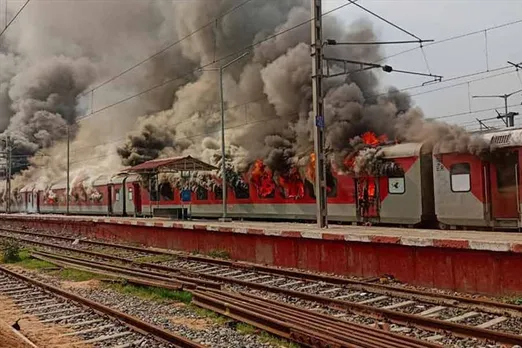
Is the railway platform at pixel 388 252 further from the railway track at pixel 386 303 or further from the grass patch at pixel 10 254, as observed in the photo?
the grass patch at pixel 10 254

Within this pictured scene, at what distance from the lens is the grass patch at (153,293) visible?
10.0 metres

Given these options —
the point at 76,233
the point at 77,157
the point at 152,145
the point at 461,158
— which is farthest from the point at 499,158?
the point at 77,157

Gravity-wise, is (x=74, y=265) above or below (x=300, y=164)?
below

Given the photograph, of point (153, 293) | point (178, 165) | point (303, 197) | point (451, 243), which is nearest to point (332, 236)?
point (451, 243)

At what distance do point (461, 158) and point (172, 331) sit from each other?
34.3 ft

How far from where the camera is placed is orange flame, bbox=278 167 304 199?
20.9 meters

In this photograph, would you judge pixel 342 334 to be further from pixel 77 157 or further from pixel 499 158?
pixel 77 157

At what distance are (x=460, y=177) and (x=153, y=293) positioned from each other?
29.7ft

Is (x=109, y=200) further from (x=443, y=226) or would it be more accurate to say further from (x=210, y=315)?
(x=210, y=315)

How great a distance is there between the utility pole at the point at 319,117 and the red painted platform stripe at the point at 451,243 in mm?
5447

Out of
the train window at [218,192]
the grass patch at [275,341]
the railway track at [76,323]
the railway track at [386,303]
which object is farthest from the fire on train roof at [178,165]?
the grass patch at [275,341]

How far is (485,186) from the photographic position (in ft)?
47.3

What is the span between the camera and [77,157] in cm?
6078

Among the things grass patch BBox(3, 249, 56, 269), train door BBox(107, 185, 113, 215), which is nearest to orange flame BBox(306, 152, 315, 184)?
grass patch BBox(3, 249, 56, 269)
